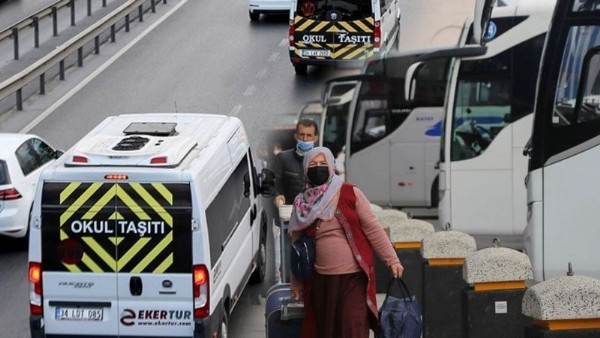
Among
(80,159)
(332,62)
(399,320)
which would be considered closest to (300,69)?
(332,62)

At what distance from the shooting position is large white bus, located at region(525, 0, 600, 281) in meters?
14.1

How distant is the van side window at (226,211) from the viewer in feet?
43.8

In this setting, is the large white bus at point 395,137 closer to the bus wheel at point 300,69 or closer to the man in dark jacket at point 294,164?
the man in dark jacket at point 294,164

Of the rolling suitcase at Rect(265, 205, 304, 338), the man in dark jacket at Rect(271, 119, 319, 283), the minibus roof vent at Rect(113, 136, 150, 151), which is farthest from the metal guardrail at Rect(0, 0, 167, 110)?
the rolling suitcase at Rect(265, 205, 304, 338)

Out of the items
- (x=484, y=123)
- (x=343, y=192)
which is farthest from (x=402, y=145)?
(x=343, y=192)

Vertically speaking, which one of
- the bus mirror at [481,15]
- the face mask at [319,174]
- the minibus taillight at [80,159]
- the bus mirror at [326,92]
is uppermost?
the bus mirror at [481,15]

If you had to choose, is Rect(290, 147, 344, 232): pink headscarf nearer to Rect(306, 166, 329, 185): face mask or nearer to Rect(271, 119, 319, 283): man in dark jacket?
Rect(306, 166, 329, 185): face mask

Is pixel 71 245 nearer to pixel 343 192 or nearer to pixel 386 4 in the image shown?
pixel 343 192

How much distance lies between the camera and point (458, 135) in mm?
18547

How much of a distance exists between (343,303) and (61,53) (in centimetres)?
1787

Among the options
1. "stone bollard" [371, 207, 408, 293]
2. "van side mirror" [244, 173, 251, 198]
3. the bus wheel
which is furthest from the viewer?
the bus wheel

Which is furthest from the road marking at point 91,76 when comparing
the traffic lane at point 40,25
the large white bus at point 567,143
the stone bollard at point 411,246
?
the large white bus at point 567,143

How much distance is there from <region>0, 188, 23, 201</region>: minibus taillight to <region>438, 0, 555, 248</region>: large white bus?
516 cm

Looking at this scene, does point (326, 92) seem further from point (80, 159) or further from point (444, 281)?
point (444, 281)
